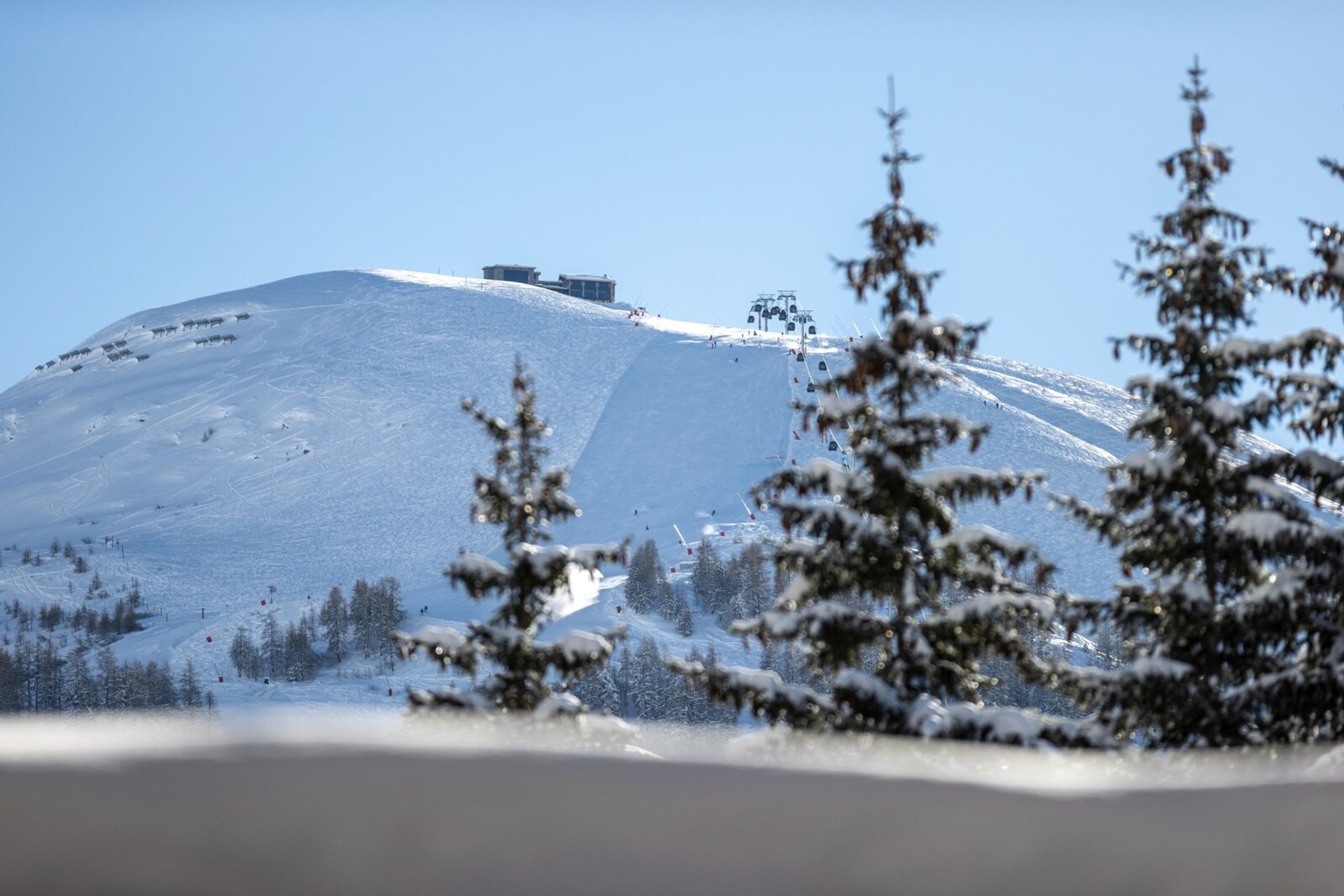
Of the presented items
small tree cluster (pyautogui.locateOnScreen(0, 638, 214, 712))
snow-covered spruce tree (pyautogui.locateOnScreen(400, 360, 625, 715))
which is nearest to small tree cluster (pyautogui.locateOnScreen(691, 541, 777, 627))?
small tree cluster (pyautogui.locateOnScreen(0, 638, 214, 712))

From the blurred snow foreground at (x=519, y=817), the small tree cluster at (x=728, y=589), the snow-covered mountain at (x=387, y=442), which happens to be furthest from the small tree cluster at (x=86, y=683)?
the blurred snow foreground at (x=519, y=817)

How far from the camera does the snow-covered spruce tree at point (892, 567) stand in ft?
28.3

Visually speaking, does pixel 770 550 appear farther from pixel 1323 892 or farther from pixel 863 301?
pixel 1323 892

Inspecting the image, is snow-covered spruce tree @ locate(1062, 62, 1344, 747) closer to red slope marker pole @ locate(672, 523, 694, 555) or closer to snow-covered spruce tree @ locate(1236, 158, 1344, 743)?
snow-covered spruce tree @ locate(1236, 158, 1344, 743)

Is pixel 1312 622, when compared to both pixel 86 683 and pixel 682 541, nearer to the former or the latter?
pixel 86 683

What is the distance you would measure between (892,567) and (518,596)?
9.43 ft

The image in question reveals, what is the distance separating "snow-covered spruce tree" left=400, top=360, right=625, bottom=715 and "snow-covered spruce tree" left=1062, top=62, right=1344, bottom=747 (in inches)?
141

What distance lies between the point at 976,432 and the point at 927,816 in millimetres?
8069

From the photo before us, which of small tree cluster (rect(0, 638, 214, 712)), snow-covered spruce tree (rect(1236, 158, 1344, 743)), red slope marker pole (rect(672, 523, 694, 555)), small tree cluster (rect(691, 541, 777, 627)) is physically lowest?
small tree cluster (rect(0, 638, 214, 712))

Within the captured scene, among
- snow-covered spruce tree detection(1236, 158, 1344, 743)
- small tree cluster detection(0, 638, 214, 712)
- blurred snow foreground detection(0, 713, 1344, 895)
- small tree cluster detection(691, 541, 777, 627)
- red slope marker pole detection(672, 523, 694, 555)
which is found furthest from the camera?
red slope marker pole detection(672, 523, 694, 555)

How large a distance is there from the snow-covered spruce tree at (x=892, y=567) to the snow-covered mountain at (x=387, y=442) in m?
42.3

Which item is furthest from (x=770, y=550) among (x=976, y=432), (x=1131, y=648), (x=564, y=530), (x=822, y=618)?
(x=564, y=530)

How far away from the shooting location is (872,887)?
4.46 ft

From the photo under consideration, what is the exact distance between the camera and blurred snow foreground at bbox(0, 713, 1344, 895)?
130cm
